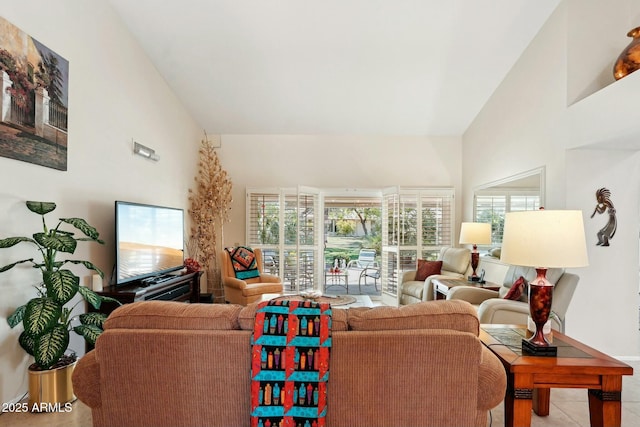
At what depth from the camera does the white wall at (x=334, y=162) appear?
6441 millimetres

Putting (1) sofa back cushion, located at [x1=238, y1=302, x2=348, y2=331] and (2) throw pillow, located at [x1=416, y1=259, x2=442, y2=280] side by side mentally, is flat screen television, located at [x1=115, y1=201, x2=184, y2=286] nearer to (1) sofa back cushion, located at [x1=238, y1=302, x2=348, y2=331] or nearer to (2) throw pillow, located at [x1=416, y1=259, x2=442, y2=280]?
(1) sofa back cushion, located at [x1=238, y1=302, x2=348, y2=331]

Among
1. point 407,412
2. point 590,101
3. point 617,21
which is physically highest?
point 617,21

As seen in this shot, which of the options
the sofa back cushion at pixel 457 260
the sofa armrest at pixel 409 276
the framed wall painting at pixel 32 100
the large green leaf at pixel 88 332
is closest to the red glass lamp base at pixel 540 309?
the large green leaf at pixel 88 332

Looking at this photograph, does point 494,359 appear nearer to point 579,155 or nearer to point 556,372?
point 556,372

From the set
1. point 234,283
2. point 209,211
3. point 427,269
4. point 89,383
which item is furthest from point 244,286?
point 89,383

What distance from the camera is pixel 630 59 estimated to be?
3141 millimetres

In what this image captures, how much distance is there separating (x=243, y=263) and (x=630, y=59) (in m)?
4.84

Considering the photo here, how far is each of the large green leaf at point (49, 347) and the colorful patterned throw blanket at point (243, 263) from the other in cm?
300

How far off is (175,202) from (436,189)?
409 cm

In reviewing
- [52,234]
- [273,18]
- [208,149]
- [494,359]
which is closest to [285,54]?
[273,18]

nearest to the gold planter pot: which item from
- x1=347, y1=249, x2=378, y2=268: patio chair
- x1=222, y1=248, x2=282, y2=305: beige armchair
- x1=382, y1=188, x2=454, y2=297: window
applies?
x1=222, y1=248, x2=282, y2=305: beige armchair

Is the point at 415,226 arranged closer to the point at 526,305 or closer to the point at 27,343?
the point at 526,305

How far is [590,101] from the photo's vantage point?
3318 millimetres

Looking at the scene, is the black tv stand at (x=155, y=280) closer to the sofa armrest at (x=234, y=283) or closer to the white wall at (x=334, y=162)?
the sofa armrest at (x=234, y=283)
